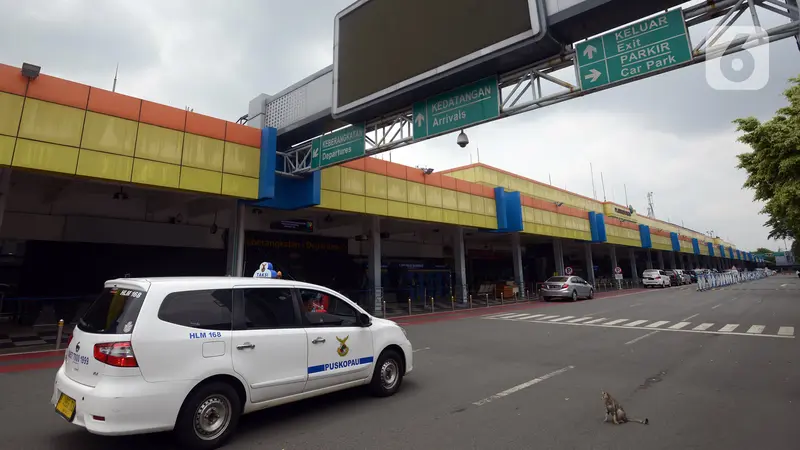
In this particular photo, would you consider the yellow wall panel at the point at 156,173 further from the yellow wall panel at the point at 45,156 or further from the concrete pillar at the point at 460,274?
the concrete pillar at the point at 460,274

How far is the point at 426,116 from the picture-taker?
411 inches

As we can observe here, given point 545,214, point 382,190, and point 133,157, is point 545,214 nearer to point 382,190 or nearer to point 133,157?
point 382,190

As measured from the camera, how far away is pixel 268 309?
4629 millimetres

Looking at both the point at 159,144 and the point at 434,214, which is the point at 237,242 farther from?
the point at 434,214

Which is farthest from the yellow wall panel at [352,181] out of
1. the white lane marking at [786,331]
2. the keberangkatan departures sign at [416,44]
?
the white lane marking at [786,331]

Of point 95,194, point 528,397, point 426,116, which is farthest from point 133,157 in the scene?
point 528,397

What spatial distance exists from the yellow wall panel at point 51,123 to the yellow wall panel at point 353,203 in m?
9.10

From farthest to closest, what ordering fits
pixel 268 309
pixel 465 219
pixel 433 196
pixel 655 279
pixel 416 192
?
1. pixel 655 279
2. pixel 465 219
3. pixel 433 196
4. pixel 416 192
5. pixel 268 309

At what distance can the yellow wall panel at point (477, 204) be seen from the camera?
23141 millimetres

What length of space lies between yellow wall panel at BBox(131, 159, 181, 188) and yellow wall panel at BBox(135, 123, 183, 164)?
16cm

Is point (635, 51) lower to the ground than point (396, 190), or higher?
lower

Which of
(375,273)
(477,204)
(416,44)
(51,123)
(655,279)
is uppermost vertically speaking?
(416,44)

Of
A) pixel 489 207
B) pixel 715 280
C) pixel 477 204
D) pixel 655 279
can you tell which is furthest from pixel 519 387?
pixel 655 279

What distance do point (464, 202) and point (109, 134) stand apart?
662 inches
